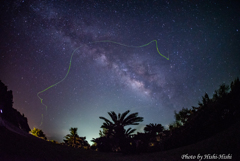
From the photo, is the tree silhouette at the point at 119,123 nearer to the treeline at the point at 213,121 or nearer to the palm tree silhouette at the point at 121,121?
the palm tree silhouette at the point at 121,121

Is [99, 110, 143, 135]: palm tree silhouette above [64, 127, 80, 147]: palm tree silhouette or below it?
above

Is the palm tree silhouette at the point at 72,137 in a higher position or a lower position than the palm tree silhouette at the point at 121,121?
lower

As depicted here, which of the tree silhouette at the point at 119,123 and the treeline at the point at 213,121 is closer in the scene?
the treeline at the point at 213,121

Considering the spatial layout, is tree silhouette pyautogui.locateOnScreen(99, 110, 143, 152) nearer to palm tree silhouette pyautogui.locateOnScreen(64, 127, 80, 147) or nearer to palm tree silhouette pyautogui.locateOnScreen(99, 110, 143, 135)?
palm tree silhouette pyautogui.locateOnScreen(99, 110, 143, 135)

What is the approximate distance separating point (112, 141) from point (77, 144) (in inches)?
1051

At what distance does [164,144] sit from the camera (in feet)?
31.3

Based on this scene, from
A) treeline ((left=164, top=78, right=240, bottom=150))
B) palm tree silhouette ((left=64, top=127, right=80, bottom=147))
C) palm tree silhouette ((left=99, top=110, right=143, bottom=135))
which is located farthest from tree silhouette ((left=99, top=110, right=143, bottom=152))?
palm tree silhouette ((left=64, top=127, right=80, bottom=147))

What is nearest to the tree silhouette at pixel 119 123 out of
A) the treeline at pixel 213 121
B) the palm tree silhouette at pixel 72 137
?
the treeline at pixel 213 121

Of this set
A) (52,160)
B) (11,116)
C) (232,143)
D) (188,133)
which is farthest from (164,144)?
(11,116)

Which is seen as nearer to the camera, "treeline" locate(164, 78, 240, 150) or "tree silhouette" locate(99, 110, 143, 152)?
"treeline" locate(164, 78, 240, 150)

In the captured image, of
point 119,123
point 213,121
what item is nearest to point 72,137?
point 119,123

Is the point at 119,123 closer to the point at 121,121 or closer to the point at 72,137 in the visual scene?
the point at 121,121

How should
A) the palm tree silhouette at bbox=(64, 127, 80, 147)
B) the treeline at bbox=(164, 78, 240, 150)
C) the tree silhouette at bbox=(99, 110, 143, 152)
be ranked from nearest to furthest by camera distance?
the treeline at bbox=(164, 78, 240, 150) < the tree silhouette at bbox=(99, 110, 143, 152) < the palm tree silhouette at bbox=(64, 127, 80, 147)

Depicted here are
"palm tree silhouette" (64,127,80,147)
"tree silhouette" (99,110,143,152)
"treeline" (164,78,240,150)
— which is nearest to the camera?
"treeline" (164,78,240,150)
